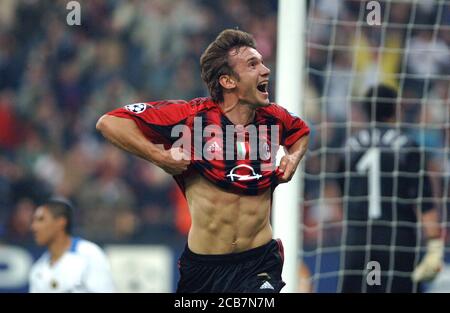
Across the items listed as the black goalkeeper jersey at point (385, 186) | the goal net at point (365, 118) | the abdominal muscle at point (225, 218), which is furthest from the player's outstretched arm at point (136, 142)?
the black goalkeeper jersey at point (385, 186)

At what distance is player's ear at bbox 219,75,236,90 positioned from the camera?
5.70 meters

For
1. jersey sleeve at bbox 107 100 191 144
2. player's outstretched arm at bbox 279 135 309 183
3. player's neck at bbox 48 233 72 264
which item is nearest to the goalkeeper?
player's neck at bbox 48 233 72 264

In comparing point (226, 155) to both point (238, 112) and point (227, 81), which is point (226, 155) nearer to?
point (238, 112)

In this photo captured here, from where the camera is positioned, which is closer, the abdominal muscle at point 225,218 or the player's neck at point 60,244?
the abdominal muscle at point 225,218

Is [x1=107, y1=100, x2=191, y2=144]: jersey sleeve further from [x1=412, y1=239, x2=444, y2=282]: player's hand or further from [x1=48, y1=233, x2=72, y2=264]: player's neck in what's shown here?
[x1=412, y1=239, x2=444, y2=282]: player's hand

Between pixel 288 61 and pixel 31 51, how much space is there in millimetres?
5536

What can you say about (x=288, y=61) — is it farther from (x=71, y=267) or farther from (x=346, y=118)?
(x=346, y=118)

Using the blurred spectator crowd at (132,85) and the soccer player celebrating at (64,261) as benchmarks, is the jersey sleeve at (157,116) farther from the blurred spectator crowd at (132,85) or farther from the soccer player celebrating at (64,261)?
the blurred spectator crowd at (132,85)

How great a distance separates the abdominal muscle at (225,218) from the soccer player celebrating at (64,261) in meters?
2.24

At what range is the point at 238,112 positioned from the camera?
5.73m

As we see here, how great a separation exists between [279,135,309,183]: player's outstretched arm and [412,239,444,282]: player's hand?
2617 millimetres

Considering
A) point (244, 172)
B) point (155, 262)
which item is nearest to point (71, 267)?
point (155, 262)

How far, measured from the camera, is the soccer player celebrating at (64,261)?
312 inches
